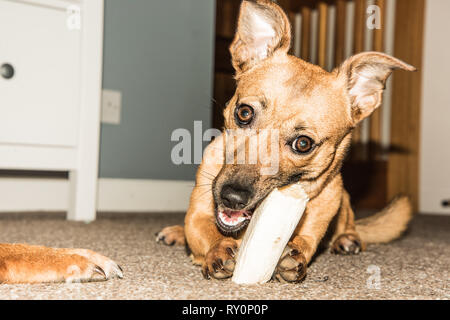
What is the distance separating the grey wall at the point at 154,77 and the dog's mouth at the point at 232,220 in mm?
1909

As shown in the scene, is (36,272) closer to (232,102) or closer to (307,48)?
(232,102)

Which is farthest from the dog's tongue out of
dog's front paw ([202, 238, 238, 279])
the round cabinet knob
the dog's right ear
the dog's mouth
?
the round cabinet knob

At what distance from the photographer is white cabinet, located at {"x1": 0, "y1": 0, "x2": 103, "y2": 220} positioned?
2289 mm

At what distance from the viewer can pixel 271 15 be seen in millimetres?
1730

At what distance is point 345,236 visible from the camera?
1942 mm

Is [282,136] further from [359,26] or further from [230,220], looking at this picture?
[359,26]

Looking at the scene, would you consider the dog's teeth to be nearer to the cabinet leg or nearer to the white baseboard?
the cabinet leg

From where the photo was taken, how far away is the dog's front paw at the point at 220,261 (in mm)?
1174

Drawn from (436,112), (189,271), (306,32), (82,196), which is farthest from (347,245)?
(306,32)

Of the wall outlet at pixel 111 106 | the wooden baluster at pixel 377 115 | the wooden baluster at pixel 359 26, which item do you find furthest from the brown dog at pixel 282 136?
the wooden baluster at pixel 359 26

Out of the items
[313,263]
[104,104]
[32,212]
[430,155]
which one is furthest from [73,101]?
[430,155]

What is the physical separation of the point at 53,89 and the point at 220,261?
1.61m

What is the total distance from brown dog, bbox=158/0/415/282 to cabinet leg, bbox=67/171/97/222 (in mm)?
824

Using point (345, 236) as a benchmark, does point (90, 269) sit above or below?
above
